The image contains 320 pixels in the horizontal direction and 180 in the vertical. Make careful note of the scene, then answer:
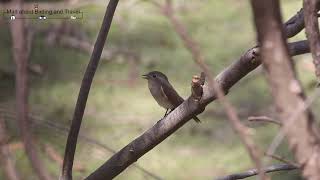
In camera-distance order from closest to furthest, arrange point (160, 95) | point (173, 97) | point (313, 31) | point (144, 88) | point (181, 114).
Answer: point (313, 31)
point (181, 114)
point (173, 97)
point (160, 95)
point (144, 88)

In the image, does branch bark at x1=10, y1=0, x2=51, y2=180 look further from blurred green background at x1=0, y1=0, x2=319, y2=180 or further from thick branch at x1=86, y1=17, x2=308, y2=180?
blurred green background at x1=0, y1=0, x2=319, y2=180

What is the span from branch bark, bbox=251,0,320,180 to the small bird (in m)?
0.88

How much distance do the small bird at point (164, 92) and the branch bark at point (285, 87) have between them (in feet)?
2.88

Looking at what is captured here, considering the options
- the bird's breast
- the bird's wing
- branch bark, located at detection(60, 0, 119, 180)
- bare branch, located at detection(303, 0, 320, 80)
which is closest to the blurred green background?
the bird's breast

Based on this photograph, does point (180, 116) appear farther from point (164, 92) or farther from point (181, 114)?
point (164, 92)

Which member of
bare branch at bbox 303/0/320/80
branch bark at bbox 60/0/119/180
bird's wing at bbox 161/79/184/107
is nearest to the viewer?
bare branch at bbox 303/0/320/80

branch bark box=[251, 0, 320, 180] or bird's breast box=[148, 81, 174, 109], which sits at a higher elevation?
bird's breast box=[148, 81, 174, 109]

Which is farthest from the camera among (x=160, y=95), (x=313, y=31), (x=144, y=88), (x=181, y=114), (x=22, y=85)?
(x=144, y=88)

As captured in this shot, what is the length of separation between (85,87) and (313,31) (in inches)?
20.2

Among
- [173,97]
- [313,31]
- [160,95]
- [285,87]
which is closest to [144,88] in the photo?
[160,95]

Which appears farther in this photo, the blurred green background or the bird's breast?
the blurred green background

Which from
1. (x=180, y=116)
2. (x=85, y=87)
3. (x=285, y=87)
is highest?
(x=85, y=87)

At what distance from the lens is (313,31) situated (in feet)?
2.42

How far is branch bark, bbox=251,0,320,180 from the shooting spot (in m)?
0.56
